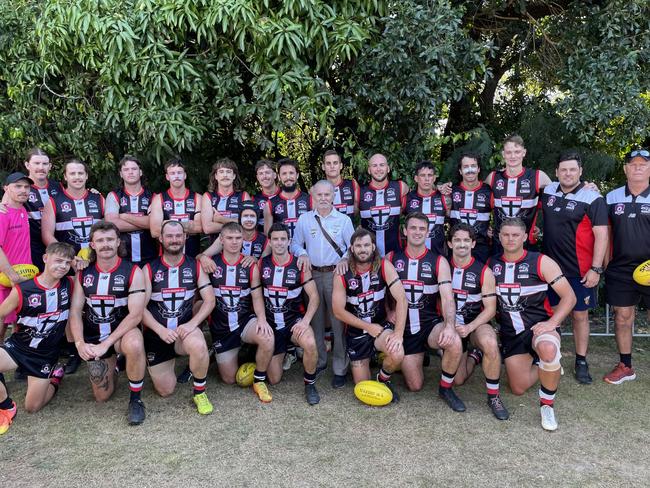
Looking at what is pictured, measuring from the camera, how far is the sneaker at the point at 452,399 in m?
4.31

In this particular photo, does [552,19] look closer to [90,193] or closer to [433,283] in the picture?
[433,283]

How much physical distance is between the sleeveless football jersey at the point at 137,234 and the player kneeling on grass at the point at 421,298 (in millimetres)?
2606

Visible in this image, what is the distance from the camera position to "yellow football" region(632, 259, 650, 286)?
4625 millimetres

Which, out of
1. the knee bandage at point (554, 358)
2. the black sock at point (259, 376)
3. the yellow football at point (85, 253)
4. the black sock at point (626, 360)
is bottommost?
the black sock at point (626, 360)

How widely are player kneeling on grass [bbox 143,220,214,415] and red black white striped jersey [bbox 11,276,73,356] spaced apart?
0.68 m

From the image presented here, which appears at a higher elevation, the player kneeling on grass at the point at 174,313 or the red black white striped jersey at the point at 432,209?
the red black white striped jersey at the point at 432,209

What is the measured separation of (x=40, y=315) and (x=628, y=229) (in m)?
5.24

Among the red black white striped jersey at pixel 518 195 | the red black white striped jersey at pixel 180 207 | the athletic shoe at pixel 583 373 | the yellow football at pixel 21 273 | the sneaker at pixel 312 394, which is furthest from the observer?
the red black white striped jersey at pixel 180 207

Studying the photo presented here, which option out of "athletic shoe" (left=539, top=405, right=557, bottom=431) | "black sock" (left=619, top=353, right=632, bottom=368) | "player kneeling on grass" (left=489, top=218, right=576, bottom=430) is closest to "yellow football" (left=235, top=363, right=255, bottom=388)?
"player kneeling on grass" (left=489, top=218, right=576, bottom=430)

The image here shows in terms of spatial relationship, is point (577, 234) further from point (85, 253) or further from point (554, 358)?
point (85, 253)

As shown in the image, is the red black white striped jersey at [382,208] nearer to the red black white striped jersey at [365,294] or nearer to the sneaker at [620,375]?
the red black white striped jersey at [365,294]

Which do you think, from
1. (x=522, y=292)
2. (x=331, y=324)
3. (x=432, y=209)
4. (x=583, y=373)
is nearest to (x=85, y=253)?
(x=331, y=324)

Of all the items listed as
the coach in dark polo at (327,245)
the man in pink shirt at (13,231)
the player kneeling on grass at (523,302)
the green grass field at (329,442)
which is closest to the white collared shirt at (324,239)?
the coach in dark polo at (327,245)

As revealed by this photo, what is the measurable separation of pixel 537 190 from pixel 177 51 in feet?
12.5
